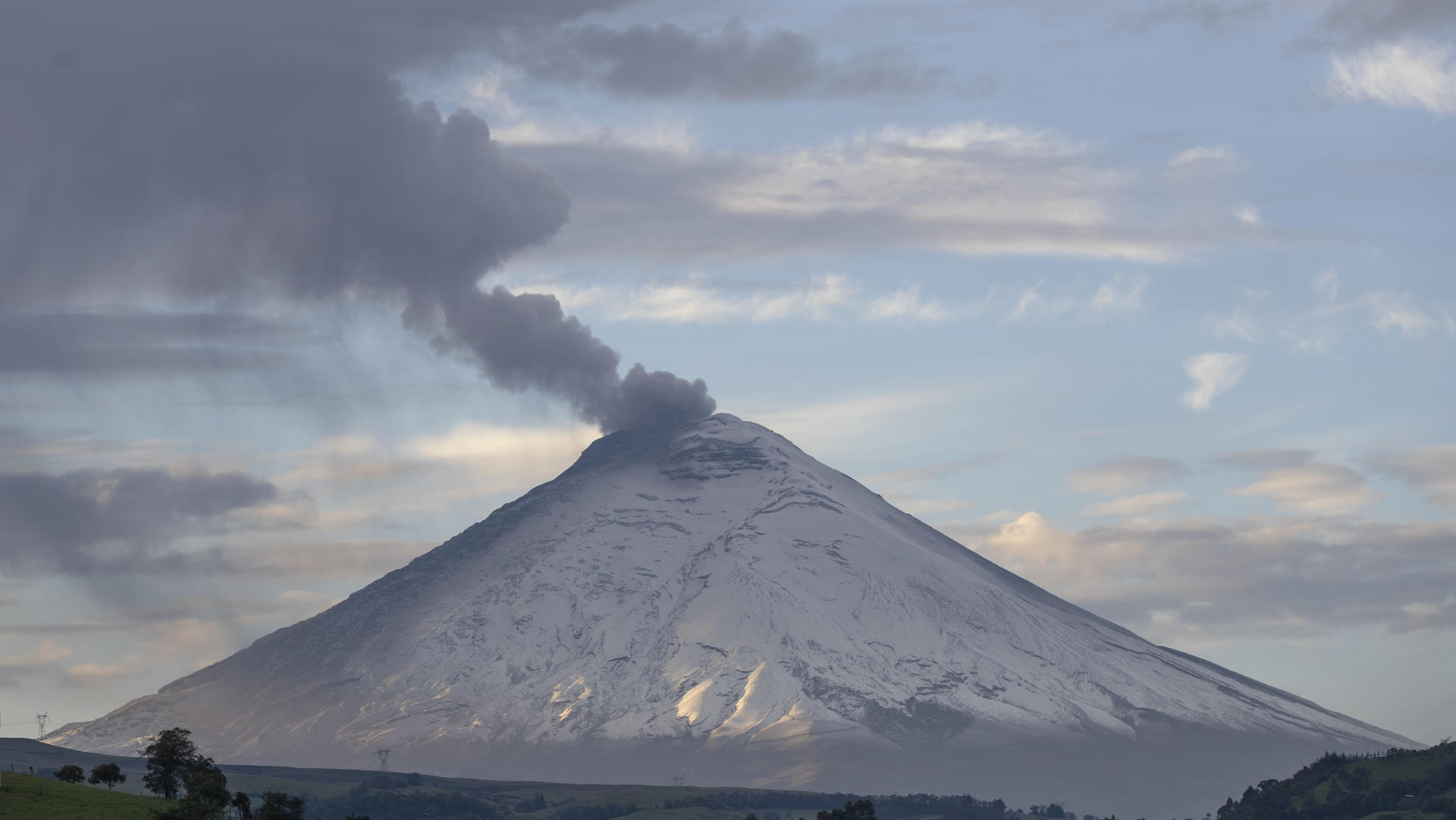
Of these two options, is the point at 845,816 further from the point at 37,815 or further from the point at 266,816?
the point at 37,815

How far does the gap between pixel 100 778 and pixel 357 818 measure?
72.2ft

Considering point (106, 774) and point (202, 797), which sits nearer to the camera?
point (202, 797)

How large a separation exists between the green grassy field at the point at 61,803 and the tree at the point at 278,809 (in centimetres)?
1348

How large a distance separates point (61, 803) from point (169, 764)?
3954cm

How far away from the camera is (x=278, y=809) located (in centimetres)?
14200

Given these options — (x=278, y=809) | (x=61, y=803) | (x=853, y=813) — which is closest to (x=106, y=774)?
(x=278, y=809)

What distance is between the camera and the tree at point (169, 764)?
150750mm

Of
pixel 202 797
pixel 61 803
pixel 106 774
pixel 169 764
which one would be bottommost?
pixel 61 803

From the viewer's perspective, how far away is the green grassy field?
355 feet

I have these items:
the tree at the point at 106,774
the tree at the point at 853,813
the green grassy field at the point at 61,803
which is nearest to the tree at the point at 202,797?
the green grassy field at the point at 61,803

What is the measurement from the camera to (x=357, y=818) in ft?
534

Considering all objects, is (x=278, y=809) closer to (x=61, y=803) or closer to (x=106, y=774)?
(x=106, y=774)

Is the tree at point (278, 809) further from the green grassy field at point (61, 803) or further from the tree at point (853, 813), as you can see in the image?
the tree at point (853, 813)

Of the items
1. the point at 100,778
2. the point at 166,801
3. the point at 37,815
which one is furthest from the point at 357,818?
the point at 37,815
